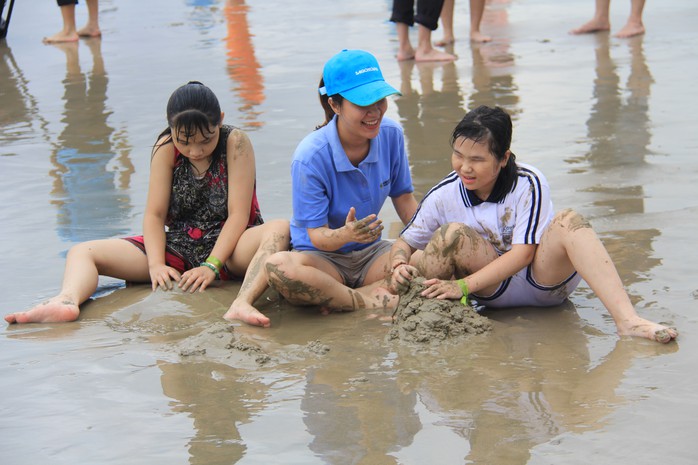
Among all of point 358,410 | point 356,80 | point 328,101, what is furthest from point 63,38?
point 358,410

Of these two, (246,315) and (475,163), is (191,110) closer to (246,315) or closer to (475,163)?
(246,315)

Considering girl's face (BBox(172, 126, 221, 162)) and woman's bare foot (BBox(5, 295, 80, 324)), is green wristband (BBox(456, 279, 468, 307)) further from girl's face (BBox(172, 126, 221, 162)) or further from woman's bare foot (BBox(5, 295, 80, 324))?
woman's bare foot (BBox(5, 295, 80, 324))

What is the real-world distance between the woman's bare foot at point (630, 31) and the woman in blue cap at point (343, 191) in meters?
6.02

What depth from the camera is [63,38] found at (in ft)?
37.0

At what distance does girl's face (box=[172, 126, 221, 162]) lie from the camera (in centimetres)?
414

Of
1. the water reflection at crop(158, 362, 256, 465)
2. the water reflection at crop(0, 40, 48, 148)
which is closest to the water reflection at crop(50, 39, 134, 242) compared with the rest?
the water reflection at crop(0, 40, 48, 148)

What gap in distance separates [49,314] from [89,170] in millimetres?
2459

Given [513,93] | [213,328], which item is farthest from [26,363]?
[513,93]

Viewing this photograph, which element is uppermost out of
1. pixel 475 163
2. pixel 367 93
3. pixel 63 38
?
pixel 367 93

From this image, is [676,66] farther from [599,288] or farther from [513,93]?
[599,288]

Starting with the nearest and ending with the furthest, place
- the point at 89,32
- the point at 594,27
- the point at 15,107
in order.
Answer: the point at 15,107
the point at 594,27
the point at 89,32

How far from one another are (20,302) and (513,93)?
4.60 meters

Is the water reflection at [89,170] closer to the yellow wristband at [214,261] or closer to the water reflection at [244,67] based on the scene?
the yellow wristband at [214,261]

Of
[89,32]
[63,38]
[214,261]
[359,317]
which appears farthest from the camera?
[89,32]
